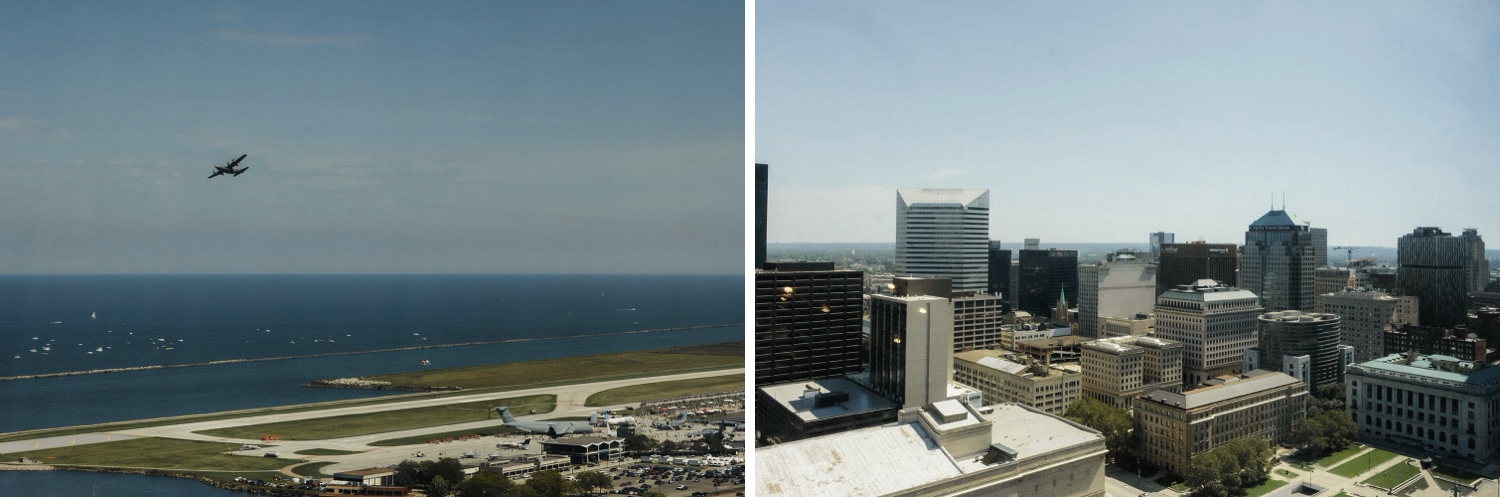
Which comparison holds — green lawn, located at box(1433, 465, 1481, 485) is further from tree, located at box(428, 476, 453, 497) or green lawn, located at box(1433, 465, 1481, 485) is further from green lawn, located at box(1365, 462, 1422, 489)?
tree, located at box(428, 476, 453, 497)

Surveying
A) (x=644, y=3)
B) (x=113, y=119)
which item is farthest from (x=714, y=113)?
(x=113, y=119)

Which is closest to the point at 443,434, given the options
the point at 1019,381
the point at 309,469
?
the point at 309,469

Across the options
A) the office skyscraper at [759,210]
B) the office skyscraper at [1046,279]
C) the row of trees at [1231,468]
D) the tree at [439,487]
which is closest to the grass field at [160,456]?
the tree at [439,487]

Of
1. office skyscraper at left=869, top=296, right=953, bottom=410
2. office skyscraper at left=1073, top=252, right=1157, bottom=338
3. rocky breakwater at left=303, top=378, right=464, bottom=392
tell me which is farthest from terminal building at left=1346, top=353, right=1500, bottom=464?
rocky breakwater at left=303, top=378, right=464, bottom=392

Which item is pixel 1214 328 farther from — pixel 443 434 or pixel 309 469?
pixel 309 469

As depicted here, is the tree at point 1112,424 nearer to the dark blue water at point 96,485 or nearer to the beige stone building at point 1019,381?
the beige stone building at point 1019,381

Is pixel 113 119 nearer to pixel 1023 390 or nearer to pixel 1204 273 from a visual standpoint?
pixel 1023 390

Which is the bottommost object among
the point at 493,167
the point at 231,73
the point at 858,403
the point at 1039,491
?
the point at 1039,491
